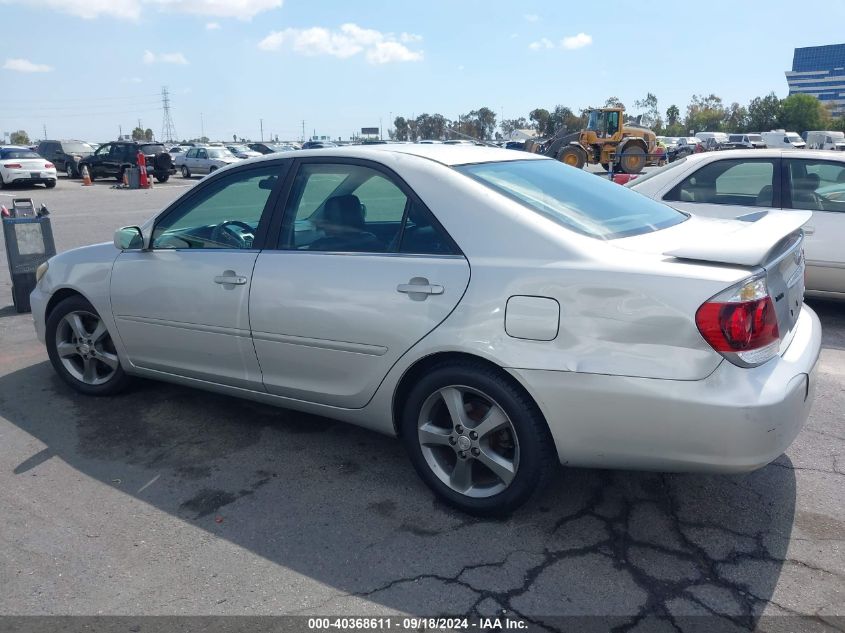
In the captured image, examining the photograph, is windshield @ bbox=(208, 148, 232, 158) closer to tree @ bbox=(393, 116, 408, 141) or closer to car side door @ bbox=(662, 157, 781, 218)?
tree @ bbox=(393, 116, 408, 141)

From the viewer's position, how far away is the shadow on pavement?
273 centimetres

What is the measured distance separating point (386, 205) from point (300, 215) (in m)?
0.52

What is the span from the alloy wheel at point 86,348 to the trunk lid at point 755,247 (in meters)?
3.33

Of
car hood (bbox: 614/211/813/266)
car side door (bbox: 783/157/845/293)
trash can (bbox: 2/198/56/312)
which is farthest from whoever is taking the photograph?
trash can (bbox: 2/198/56/312)

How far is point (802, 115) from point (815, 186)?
95.6 meters

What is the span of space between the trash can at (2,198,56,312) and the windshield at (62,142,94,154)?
1154 inches

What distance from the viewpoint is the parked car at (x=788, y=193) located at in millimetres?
6238

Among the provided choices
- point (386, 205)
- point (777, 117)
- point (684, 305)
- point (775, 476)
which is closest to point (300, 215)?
point (386, 205)

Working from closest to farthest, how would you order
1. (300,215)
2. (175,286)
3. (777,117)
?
(300,215) → (175,286) → (777,117)

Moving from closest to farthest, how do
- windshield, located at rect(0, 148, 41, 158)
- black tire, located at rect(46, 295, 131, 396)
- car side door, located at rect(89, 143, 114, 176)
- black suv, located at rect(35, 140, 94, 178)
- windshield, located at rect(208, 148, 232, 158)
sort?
black tire, located at rect(46, 295, 131, 396)
windshield, located at rect(0, 148, 41, 158)
car side door, located at rect(89, 143, 114, 176)
black suv, located at rect(35, 140, 94, 178)
windshield, located at rect(208, 148, 232, 158)

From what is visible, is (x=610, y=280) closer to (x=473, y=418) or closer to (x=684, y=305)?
(x=684, y=305)

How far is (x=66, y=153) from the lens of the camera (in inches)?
1294

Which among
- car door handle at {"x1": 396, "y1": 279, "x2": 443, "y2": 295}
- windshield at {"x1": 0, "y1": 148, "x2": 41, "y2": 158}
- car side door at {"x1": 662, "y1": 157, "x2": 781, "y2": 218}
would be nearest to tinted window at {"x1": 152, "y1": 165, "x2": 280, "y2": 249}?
car door handle at {"x1": 396, "y1": 279, "x2": 443, "y2": 295}

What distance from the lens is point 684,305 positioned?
2699mm
